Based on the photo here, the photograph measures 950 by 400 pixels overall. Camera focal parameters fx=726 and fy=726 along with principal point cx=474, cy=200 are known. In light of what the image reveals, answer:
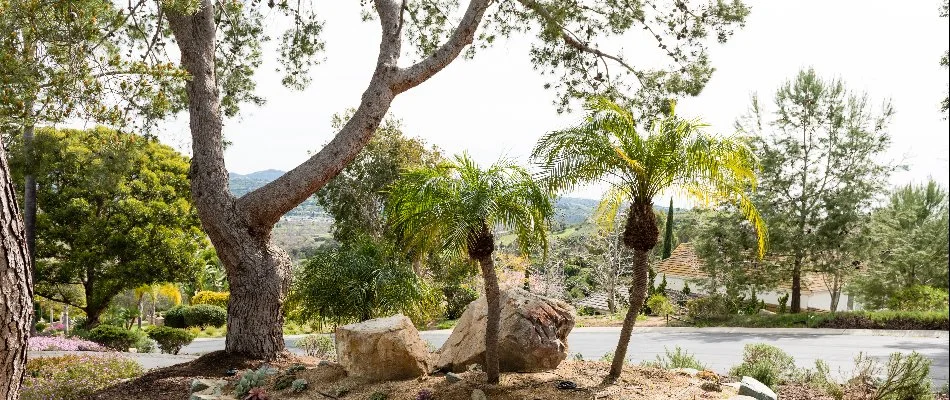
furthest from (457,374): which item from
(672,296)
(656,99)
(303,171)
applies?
(672,296)

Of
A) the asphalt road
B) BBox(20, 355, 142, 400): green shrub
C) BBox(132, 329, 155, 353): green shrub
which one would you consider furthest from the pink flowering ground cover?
BBox(20, 355, 142, 400): green shrub

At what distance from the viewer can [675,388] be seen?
768cm

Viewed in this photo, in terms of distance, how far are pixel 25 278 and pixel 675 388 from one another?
609 cm

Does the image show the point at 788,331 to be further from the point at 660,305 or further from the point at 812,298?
the point at 812,298

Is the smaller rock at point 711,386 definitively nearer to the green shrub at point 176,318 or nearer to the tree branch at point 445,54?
the tree branch at point 445,54

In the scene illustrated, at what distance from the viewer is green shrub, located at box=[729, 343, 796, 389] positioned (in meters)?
9.09

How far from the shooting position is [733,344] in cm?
1723

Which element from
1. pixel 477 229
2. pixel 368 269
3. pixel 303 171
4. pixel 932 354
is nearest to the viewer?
pixel 477 229

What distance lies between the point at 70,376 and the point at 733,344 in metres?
13.8

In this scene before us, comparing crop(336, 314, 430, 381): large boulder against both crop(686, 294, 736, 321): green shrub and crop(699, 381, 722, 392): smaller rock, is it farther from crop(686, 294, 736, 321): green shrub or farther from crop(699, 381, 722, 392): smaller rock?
crop(686, 294, 736, 321): green shrub

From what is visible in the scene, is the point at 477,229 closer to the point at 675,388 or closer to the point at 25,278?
the point at 675,388

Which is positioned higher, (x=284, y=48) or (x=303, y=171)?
(x=284, y=48)

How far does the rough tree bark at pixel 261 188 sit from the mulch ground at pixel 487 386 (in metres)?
1.07

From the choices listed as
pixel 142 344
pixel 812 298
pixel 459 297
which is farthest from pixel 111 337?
pixel 812 298
